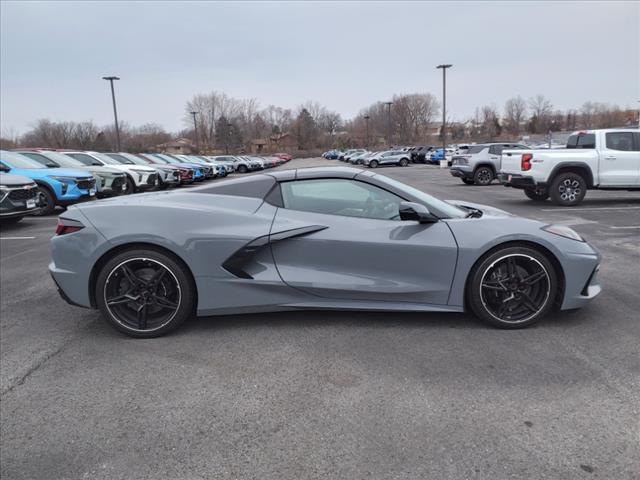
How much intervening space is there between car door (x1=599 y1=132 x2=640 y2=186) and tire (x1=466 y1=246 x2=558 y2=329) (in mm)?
8738

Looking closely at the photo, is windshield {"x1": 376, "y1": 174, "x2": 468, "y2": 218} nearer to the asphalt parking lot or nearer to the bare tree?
the asphalt parking lot

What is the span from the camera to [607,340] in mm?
3395

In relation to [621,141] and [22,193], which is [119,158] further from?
[621,141]

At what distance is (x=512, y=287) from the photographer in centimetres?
358

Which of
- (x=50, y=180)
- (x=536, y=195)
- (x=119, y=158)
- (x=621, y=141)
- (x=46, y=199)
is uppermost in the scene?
(x=119, y=158)

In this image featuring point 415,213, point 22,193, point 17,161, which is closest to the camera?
point 415,213

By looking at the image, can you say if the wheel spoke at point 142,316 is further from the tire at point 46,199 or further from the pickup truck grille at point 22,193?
the tire at point 46,199

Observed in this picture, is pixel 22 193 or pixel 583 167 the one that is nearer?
pixel 22 193

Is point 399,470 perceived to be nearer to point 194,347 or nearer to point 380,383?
point 380,383

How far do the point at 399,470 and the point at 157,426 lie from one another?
1.32m

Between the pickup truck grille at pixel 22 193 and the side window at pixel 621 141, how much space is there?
42.4 ft

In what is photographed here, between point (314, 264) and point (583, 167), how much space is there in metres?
9.55

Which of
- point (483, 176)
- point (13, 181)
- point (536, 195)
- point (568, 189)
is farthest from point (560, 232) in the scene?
point (483, 176)

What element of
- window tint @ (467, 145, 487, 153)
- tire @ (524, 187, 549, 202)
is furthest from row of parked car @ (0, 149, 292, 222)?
window tint @ (467, 145, 487, 153)
